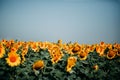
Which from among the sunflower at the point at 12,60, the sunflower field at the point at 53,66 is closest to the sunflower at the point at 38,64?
the sunflower field at the point at 53,66

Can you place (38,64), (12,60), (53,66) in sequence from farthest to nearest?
(53,66)
(12,60)
(38,64)

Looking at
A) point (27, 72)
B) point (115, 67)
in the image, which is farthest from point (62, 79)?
point (115, 67)

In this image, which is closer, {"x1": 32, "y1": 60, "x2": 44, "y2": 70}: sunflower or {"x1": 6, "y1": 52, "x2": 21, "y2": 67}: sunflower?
{"x1": 32, "y1": 60, "x2": 44, "y2": 70}: sunflower

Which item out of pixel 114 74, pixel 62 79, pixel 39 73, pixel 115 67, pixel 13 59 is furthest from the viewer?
pixel 115 67

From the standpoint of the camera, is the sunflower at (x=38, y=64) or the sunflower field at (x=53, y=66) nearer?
the sunflower at (x=38, y=64)

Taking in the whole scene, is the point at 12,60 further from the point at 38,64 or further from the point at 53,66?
the point at 53,66

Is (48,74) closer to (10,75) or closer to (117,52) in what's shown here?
(10,75)

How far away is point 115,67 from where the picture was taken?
8.59 meters

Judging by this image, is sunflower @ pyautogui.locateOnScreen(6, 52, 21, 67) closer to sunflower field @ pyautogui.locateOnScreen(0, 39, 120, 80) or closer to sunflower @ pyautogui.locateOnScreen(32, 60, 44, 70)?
sunflower field @ pyautogui.locateOnScreen(0, 39, 120, 80)

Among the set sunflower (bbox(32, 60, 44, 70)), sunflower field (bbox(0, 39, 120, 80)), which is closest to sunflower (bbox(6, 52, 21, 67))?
sunflower field (bbox(0, 39, 120, 80))

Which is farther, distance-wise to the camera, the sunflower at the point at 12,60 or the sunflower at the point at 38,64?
the sunflower at the point at 12,60

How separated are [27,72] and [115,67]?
391 centimetres

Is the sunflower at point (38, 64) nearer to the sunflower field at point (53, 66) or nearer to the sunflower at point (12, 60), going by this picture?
the sunflower field at point (53, 66)

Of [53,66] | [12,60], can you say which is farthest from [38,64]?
[53,66]
